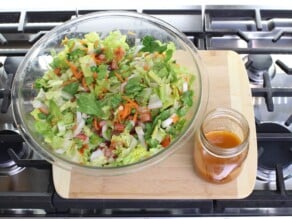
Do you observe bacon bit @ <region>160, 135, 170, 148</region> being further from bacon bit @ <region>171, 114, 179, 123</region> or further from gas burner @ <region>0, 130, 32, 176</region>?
gas burner @ <region>0, 130, 32, 176</region>

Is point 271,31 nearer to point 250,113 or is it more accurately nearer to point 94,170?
point 250,113

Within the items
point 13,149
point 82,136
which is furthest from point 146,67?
point 13,149

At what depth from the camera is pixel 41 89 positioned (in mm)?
861

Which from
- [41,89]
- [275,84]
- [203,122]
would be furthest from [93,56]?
[275,84]

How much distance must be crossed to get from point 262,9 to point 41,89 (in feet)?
1.50

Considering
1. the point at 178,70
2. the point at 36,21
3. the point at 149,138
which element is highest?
the point at 36,21

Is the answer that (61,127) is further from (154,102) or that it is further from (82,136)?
(154,102)

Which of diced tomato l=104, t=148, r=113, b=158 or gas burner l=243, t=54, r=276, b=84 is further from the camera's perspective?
gas burner l=243, t=54, r=276, b=84

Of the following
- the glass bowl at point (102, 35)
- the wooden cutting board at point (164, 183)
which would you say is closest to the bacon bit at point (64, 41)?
the glass bowl at point (102, 35)

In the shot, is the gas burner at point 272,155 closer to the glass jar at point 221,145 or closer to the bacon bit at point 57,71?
the glass jar at point 221,145

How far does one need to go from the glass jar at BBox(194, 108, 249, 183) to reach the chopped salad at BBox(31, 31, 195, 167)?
0.16ft

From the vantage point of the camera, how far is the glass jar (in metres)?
0.75

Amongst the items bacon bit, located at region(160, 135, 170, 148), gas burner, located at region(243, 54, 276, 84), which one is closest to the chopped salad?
bacon bit, located at region(160, 135, 170, 148)

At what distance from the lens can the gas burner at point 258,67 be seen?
95cm
